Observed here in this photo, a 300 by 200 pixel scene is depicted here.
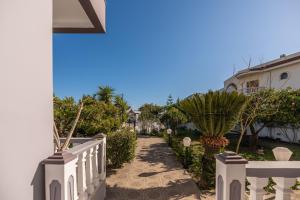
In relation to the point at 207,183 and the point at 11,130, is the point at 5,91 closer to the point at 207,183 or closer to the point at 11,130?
the point at 11,130

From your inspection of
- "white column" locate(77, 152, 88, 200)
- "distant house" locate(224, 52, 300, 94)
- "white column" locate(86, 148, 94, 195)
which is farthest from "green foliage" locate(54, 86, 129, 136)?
"distant house" locate(224, 52, 300, 94)

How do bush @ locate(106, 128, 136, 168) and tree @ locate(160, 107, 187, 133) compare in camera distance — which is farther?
tree @ locate(160, 107, 187, 133)

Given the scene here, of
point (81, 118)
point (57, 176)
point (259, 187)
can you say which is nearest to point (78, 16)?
point (57, 176)

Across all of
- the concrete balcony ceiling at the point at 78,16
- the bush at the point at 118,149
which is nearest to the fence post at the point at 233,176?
the concrete balcony ceiling at the point at 78,16

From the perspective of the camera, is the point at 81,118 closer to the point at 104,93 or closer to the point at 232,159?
the point at 232,159

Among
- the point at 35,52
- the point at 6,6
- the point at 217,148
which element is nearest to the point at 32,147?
the point at 35,52

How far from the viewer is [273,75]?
19.4 m

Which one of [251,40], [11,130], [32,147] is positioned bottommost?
[32,147]

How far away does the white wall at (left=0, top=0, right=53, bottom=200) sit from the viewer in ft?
5.29

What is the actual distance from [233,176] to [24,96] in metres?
2.42

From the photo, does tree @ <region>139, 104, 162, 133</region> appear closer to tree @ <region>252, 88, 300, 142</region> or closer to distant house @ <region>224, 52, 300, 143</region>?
distant house @ <region>224, 52, 300, 143</region>

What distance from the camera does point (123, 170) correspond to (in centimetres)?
775

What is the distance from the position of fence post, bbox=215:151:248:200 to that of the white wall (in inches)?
83.2

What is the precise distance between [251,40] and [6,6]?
12.8m
